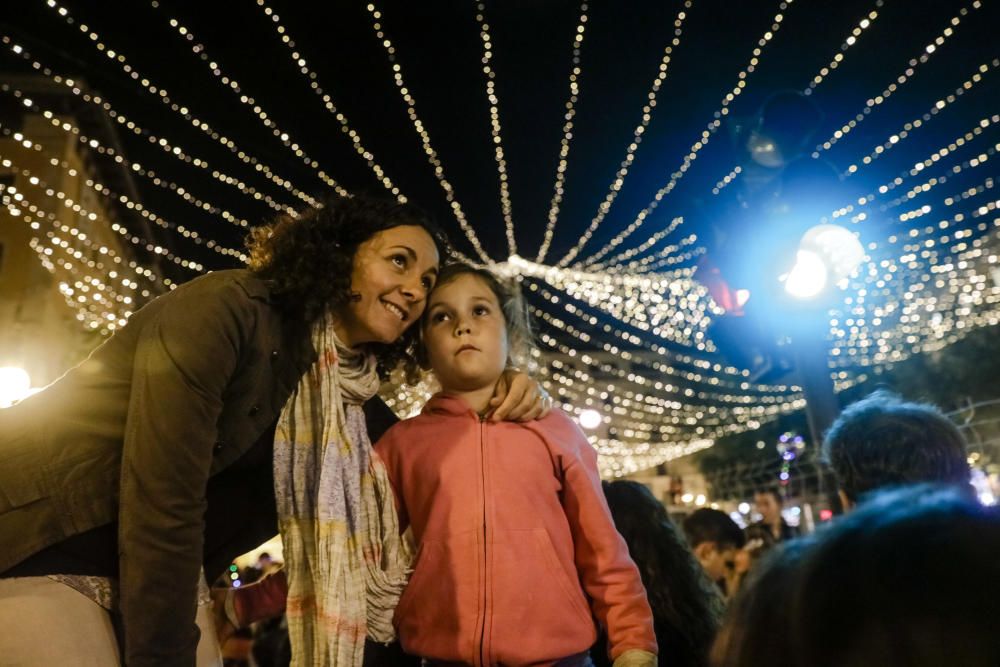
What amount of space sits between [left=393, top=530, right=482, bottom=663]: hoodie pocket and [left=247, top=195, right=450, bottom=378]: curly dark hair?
0.85 meters

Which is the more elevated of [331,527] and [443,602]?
[331,527]

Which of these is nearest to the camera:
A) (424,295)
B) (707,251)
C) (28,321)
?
(424,295)

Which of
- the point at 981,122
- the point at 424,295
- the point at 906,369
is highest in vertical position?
the point at 981,122

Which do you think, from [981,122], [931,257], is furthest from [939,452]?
[931,257]

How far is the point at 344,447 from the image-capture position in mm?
2250

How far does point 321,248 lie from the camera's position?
2.30m

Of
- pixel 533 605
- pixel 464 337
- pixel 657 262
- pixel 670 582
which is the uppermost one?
pixel 657 262

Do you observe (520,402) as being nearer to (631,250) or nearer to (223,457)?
(223,457)

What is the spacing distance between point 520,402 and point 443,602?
74 centimetres

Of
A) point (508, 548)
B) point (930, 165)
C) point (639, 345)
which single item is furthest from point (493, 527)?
point (639, 345)

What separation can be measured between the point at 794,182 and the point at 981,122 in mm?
3696

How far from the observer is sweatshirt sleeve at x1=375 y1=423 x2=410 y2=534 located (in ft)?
8.41

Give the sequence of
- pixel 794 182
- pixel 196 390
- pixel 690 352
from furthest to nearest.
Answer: pixel 690 352 → pixel 794 182 → pixel 196 390

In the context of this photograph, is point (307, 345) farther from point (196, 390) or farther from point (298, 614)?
point (298, 614)
